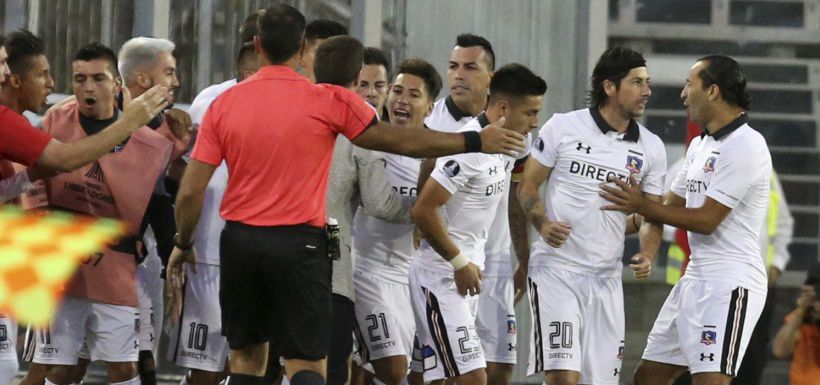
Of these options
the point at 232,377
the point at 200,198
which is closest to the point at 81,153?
the point at 200,198

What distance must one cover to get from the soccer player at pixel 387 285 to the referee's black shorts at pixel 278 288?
4.62ft

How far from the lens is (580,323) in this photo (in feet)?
A: 24.5

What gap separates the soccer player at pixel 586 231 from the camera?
7438 millimetres

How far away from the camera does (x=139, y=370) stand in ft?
28.0

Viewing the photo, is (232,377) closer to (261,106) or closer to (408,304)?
(261,106)

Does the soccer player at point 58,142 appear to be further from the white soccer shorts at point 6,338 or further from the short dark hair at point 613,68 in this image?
the short dark hair at point 613,68

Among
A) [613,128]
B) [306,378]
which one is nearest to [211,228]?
[306,378]

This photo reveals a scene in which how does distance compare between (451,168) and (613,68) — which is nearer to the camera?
(451,168)

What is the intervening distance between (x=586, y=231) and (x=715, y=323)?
78 centimetres

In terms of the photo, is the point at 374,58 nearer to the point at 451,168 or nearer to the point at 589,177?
the point at 451,168

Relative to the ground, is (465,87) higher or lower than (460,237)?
higher

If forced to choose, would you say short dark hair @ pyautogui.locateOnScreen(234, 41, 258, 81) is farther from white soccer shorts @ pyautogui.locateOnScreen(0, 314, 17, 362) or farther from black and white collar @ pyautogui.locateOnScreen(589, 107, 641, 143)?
white soccer shorts @ pyautogui.locateOnScreen(0, 314, 17, 362)

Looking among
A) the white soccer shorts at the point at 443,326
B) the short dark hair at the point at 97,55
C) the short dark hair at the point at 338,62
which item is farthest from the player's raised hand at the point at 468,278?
the short dark hair at the point at 97,55

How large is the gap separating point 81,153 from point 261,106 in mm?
729
